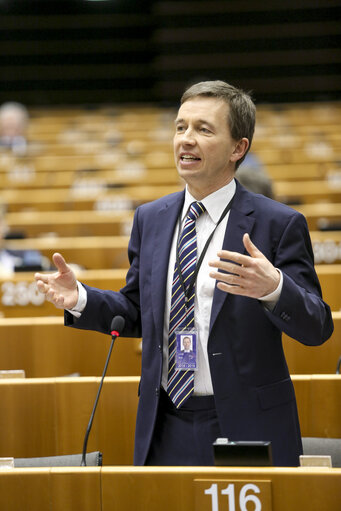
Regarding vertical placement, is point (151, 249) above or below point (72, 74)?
below

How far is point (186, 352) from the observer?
4.95ft

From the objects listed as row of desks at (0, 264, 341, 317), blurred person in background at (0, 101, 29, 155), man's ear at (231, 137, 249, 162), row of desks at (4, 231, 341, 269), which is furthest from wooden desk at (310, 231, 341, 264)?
blurred person in background at (0, 101, 29, 155)

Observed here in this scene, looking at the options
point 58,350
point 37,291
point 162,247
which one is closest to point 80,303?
point 162,247

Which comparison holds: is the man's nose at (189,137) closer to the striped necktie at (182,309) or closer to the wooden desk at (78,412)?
the striped necktie at (182,309)

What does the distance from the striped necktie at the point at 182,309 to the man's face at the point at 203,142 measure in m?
0.08

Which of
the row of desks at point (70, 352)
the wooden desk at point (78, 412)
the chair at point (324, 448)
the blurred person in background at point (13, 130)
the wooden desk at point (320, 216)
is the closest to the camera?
the chair at point (324, 448)

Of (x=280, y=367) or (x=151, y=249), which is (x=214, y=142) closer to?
(x=151, y=249)

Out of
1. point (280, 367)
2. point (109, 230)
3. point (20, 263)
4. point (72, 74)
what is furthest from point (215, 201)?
point (72, 74)

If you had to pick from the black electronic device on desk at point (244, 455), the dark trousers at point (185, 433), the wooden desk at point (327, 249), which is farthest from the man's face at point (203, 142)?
the wooden desk at point (327, 249)

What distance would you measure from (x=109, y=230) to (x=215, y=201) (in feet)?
9.69

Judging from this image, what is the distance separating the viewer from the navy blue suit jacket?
4.87 feet

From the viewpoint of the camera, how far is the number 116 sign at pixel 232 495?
3.71ft

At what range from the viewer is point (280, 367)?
1536mm

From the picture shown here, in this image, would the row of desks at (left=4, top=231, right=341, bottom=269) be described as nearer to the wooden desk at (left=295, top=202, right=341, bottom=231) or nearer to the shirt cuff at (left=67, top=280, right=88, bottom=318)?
the wooden desk at (left=295, top=202, right=341, bottom=231)
